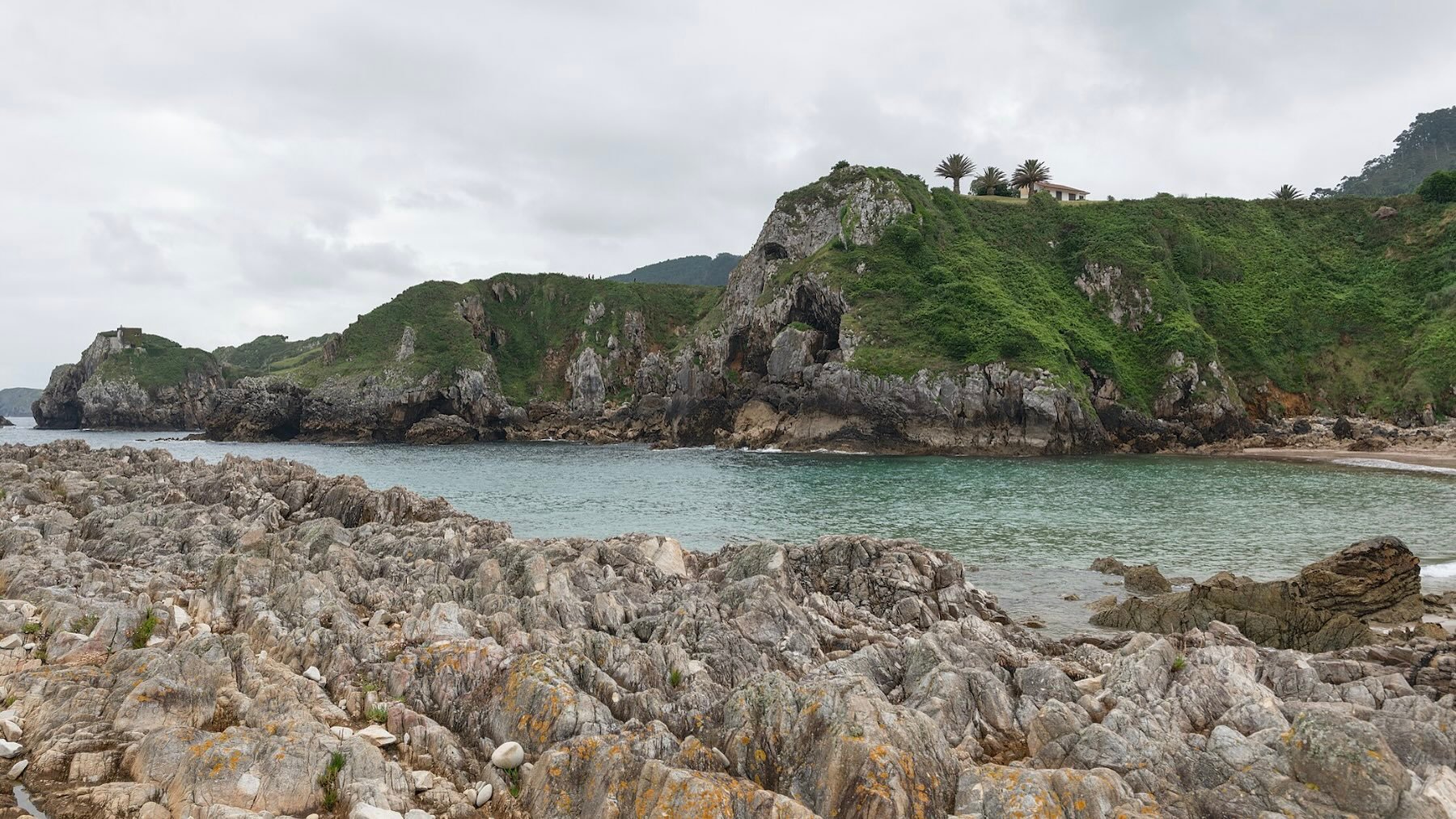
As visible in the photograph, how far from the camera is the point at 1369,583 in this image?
734 inches

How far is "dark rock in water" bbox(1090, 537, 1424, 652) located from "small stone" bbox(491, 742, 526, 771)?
16169 mm

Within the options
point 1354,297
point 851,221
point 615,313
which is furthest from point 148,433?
point 1354,297

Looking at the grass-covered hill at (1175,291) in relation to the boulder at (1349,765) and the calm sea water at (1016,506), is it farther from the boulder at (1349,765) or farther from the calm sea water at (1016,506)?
the boulder at (1349,765)

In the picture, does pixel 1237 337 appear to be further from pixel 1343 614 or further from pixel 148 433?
pixel 148 433

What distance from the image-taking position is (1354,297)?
94.6 metres

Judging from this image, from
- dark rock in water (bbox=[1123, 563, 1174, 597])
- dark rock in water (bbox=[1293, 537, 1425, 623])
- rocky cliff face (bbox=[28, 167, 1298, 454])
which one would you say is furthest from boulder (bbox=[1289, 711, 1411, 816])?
rocky cliff face (bbox=[28, 167, 1298, 454])

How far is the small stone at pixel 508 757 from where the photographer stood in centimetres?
827

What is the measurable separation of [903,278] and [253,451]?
288ft

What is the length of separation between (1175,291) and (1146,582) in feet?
291

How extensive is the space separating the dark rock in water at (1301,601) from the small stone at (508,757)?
1617 cm

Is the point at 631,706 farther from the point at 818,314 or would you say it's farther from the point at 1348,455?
the point at 818,314

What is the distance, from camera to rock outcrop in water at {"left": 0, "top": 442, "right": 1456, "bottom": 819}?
7.17 metres

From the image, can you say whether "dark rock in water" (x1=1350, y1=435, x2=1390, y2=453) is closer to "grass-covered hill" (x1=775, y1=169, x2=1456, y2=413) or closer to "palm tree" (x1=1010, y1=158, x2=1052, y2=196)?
"grass-covered hill" (x1=775, y1=169, x2=1456, y2=413)

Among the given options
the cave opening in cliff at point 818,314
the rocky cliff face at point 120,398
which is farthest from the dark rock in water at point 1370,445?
the rocky cliff face at point 120,398
